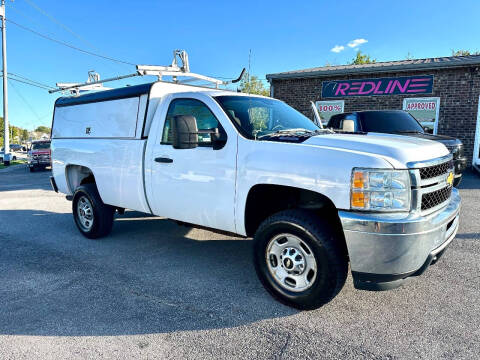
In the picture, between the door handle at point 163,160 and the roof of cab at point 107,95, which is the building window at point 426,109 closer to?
the roof of cab at point 107,95

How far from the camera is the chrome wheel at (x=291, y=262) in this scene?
10.2 ft

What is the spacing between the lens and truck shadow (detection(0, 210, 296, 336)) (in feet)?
9.91

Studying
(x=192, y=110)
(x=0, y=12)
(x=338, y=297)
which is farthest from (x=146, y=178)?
(x=0, y=12)

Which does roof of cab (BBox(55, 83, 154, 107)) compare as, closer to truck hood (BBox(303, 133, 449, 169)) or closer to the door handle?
the door handle

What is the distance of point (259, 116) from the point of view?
393 cm

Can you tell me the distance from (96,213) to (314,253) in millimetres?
3568

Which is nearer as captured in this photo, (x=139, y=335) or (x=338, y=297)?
(x=139, y=335)

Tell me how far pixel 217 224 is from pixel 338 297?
1380 mm

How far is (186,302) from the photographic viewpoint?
11.0 ft

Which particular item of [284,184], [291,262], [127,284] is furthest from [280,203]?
[127,284]

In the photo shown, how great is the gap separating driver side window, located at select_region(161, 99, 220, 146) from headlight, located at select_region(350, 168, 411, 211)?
1645 millimetres

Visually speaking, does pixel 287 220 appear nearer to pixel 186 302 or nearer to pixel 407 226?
pixel 407 226

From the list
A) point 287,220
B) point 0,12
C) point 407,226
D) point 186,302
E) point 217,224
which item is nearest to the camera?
point 407,226

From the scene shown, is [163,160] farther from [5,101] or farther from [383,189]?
Answer: [5,101]
